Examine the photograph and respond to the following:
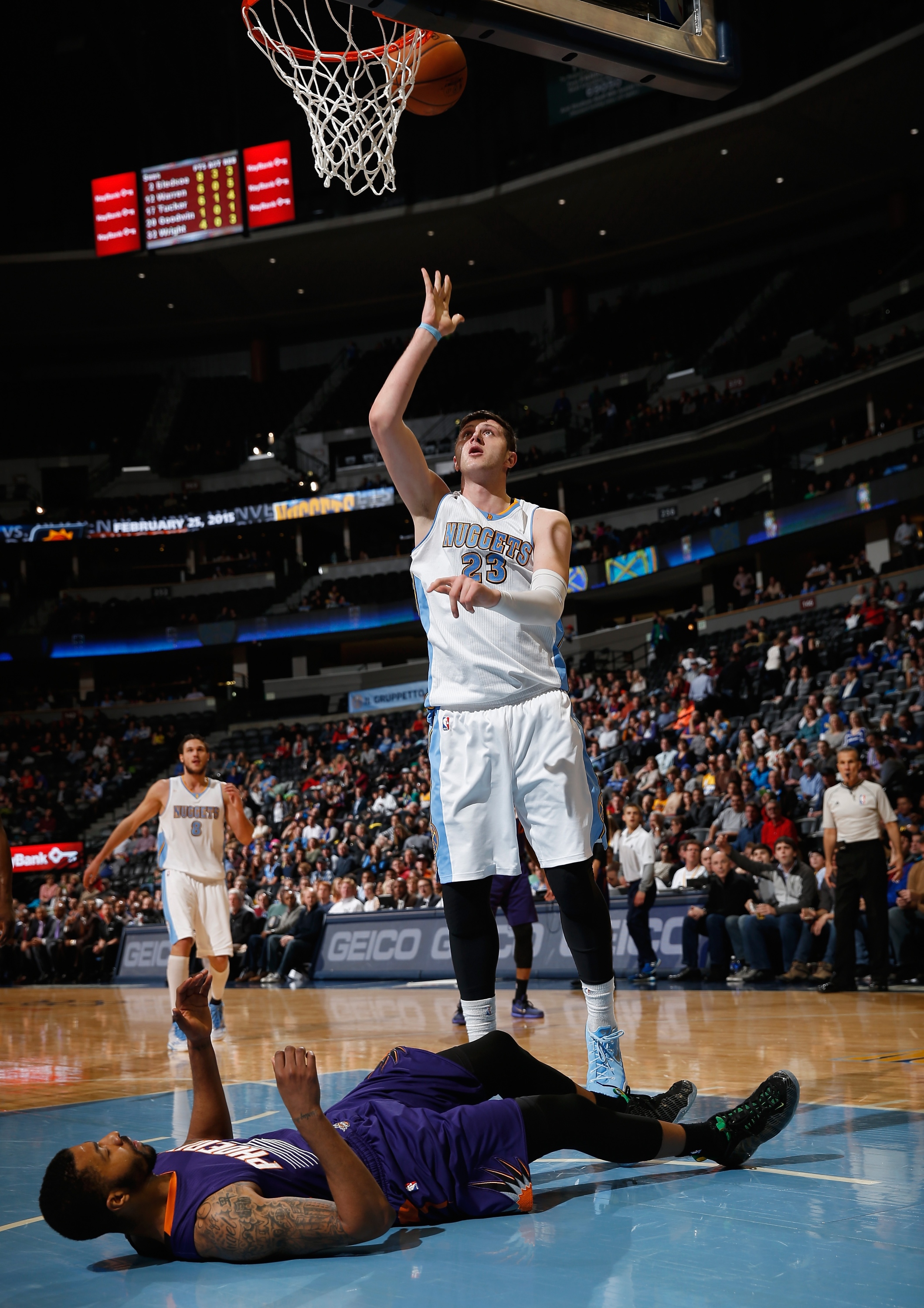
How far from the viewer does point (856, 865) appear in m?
9.16

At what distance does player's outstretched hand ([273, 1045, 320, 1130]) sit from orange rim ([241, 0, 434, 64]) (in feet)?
17.4

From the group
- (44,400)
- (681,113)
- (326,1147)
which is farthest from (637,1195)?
(44,400)

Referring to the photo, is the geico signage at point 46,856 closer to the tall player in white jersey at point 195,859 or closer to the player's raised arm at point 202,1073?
the tall player in white jersey at point 195,859

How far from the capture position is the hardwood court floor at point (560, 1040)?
5.18m

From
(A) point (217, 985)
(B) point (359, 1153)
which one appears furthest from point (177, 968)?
(B) point (359, 1153)

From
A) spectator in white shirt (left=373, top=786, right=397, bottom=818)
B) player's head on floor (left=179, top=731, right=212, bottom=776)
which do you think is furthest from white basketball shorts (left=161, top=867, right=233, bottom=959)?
spectator in white shirt (left=373, top=786, right=397, bottom=818)

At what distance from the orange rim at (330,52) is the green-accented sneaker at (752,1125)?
5.31 metres

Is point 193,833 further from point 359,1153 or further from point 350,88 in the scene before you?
point 359,1153

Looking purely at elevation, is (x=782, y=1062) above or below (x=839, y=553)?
below

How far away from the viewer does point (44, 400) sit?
4212cm

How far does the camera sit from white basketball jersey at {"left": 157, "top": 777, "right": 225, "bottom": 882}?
8344mm

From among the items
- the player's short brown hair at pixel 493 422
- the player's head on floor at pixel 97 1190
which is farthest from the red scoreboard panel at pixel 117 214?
the player's head on floor at pixel 97 1190

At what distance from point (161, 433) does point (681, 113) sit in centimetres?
2158

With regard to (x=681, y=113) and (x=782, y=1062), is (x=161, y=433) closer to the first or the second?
(x=681, y=113)
